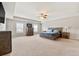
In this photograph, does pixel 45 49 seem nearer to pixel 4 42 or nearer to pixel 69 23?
pixel 4 42

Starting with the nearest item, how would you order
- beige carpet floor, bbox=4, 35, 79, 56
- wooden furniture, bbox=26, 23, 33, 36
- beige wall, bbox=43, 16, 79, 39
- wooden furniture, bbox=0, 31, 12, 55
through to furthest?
1. wooden furniture, bbox=0, 31, 12, 55
2. beige carpet floor, bbox=4, 35, 79, 56
3. beige wall, bbox=43, 16, 79, 39
4. wooden furniture, bbox=26, 23, 33, 36

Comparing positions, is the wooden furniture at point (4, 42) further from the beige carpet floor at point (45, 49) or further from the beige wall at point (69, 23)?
the beige wall at point (69, 23)

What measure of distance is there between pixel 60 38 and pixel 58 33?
20.5 inches

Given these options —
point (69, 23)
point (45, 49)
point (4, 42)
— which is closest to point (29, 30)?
point (69, 23)

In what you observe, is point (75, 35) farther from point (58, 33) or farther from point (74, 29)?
point (58, 33)

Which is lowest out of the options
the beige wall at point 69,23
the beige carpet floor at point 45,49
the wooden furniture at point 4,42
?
the beige carpet floor at point 45,49

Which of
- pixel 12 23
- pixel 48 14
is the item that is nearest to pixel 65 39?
pixel 48 14

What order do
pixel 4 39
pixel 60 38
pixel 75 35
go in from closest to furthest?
pixel 4 39 < pixel 75 35 < pixel 60 38

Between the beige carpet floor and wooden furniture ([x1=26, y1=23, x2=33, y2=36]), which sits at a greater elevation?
wooden furniture ([x1=26, y1=23, x2=33, y2=36])

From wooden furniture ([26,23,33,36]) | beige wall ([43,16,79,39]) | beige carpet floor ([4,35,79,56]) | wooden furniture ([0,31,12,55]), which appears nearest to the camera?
wooden furniture ([0,31,12,55])

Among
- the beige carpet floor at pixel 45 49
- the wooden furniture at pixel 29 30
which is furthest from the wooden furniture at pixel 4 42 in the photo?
the wooden furniture at pixel 29 30

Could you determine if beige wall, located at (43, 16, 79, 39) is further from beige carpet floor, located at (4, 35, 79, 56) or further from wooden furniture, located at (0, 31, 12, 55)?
wooden furniture, located at (0, 31, 12, 55)

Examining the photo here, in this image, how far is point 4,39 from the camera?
2574 millimetres

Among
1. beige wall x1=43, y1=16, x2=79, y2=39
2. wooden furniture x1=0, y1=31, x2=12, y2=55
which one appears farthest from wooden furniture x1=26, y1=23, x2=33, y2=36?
wooden furniture x1=0, y1=31, x2=12, y2=55
